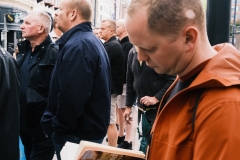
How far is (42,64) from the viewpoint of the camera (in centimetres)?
387

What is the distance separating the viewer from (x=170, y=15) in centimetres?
120

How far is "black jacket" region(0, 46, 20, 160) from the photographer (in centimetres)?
264

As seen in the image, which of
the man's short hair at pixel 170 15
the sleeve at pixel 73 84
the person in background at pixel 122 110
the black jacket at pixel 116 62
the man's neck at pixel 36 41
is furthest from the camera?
the person in background at pixel 122 110

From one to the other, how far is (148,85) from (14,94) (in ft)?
5.53

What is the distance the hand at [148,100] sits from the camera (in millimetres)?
3834

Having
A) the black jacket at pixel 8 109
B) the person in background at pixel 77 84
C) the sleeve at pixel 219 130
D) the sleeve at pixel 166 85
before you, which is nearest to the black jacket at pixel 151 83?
the sleeve at pixel 166 85

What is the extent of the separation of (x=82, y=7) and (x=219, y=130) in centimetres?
253

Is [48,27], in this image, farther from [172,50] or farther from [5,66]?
[172,50]

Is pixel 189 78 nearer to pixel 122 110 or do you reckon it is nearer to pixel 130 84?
pixel 130 84

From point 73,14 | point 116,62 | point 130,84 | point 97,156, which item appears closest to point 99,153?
point 97,156

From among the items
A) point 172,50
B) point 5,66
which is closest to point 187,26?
point 172,50

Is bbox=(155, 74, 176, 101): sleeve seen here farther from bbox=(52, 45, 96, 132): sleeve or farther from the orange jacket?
the orange jacket

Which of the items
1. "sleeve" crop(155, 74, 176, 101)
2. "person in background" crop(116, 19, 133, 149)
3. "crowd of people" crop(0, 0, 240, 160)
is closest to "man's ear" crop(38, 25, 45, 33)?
"crowd of people" crop(0, 0, 240, 160)

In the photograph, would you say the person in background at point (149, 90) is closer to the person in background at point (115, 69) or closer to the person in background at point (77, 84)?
the person in background at point (77, 84)
